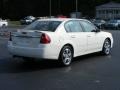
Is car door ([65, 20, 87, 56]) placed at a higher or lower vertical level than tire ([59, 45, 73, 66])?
higher

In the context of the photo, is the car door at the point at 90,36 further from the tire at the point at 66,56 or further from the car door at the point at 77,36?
the tire at the point at 66,56

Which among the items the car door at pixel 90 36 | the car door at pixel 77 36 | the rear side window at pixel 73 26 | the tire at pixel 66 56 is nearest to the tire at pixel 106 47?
the car door at pixel 90 36

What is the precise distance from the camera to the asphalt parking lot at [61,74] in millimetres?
7699

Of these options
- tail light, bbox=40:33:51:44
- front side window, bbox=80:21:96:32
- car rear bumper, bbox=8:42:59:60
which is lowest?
car rear bumper, bbox=8:42:59:60

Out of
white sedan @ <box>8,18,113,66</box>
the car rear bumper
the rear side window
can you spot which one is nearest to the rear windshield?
white sedan @ <box>8,18,113,66</box>

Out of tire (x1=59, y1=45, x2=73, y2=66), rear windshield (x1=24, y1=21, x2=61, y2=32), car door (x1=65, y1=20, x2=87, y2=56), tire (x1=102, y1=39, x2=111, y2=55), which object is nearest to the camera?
tire (x1=59, y1=45, x2=73, y2=66)

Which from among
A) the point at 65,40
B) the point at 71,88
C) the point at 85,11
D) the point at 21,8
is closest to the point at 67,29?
the point at 65,40

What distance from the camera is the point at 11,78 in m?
8.56

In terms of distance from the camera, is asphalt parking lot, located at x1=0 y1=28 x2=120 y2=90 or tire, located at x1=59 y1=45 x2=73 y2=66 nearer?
asphalt parking lot, located at x1=0 y1=28 x2=120 y2=90

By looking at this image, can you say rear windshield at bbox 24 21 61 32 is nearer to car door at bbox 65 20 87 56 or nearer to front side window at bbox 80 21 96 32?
car door at bbox 65 20 87 56

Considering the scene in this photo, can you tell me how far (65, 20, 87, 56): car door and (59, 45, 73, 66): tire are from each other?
35 cm

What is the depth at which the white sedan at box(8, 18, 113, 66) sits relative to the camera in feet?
32.3

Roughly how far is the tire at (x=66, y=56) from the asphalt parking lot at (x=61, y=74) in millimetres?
196

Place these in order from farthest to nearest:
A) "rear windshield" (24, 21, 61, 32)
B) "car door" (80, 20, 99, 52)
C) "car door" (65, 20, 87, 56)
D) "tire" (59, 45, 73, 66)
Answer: "car door" (80, 20, 99, 52)
"car door" (65, 20, 87, 56)
"rear windshield" (24, 21, 61, 32)
"tire" (59, 45, 73, 66)
